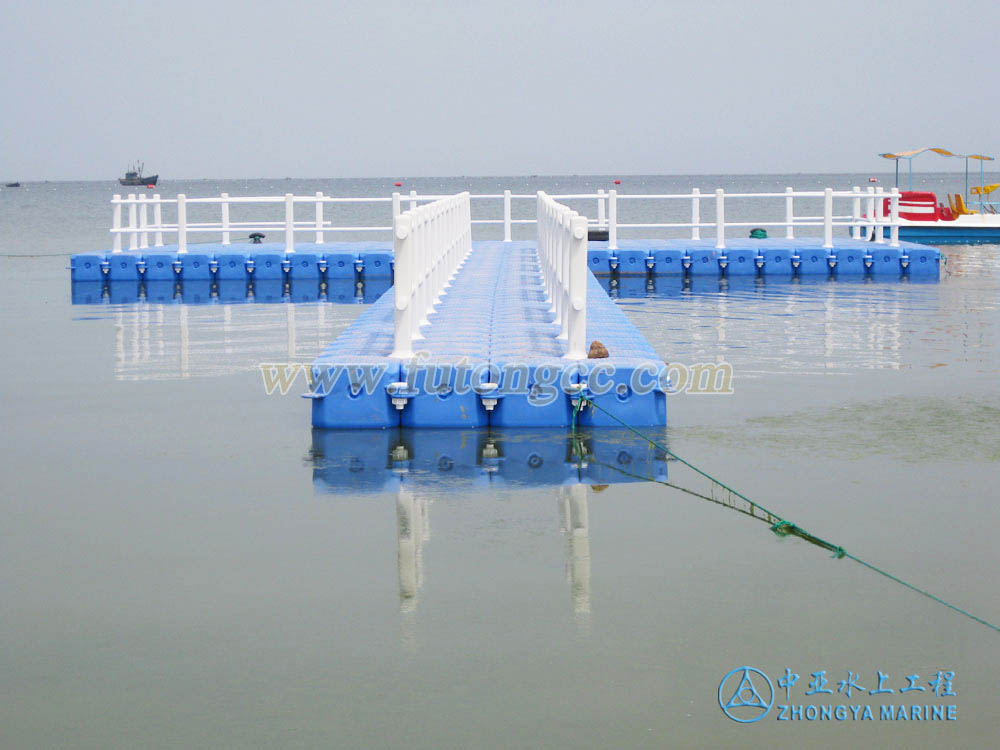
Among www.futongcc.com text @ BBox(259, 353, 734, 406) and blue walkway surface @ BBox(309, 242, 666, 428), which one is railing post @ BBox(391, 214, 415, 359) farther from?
www.futongcc.com text @ BBox(259, 353, 734, 406)

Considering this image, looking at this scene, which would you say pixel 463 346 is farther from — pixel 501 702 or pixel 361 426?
pixel 501 702

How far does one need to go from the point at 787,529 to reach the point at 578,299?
365cm

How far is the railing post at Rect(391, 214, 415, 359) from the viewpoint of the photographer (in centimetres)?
1078

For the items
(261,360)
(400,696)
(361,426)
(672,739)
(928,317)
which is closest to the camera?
(672,739)

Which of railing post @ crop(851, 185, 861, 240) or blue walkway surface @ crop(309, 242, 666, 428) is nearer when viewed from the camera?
blue walkway surface @ crop(309, 242, 666, 428)

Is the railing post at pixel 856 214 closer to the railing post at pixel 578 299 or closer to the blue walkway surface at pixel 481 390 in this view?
the railing post at pixel 578 299

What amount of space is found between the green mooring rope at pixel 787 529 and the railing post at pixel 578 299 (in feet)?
2.01

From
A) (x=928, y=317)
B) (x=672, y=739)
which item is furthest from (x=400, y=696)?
(x=928, y=317)

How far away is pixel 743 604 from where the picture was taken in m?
6.36

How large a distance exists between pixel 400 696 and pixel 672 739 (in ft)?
3.58

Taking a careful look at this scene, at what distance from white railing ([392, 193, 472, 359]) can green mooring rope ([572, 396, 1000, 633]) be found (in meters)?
1.61

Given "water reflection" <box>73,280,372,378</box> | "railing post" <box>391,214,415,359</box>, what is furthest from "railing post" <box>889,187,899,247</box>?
Answer: "railing post" <box>391,214,415,359</box>

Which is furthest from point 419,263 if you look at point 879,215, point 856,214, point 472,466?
point 856,214

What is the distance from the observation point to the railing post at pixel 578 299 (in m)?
10.8
